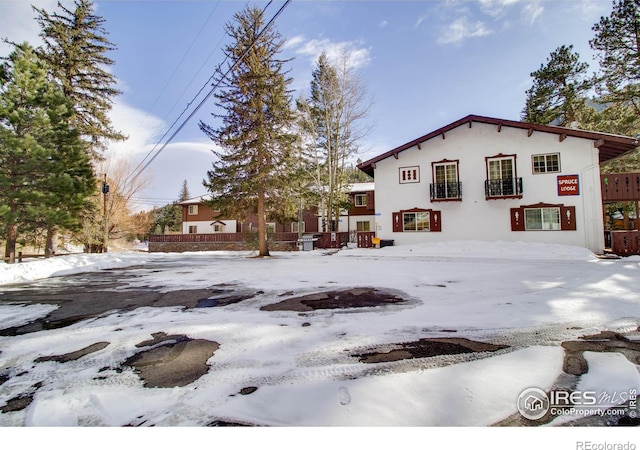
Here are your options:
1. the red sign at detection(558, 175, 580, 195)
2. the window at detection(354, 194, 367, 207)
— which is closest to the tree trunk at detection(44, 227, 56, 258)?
the window at detection(354, 194, 367, 207)

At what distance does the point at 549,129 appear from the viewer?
598 inches

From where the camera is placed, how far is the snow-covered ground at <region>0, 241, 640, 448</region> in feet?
6.73

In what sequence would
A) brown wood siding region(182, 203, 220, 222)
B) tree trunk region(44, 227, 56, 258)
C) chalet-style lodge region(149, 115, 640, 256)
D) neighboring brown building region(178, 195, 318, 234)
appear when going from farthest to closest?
brown wood siding region(182, 203, 220, 222) < neighboring brown building region(178, 195, 318, 234) < tree trunk region(44, 227, 56, 258) < chalet-style lodge region(149, 115, 640, 256)

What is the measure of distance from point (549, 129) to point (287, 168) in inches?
586

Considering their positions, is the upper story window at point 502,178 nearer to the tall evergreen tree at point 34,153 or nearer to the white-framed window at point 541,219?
the white-framed window at point 541,219

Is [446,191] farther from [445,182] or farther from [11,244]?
[11,244]

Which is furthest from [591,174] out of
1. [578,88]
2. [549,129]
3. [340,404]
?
[340,404]

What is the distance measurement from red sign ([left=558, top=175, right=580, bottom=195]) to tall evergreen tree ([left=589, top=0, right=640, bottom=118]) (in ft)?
30.2

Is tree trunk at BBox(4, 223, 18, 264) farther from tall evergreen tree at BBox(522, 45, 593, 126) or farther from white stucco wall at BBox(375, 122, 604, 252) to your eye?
tall evergreen tree at BBox(522, 45, 593, 126)

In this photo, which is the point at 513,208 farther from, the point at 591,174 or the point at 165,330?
the point at 165,330

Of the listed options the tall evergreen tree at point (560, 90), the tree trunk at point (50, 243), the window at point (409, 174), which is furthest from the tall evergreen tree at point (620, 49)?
the tree trunk at point (50, 243)

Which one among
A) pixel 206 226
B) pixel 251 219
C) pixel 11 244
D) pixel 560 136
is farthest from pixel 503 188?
pixel 206 226

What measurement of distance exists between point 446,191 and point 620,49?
Answer: 14296 millimetres

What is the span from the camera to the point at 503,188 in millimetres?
15969
